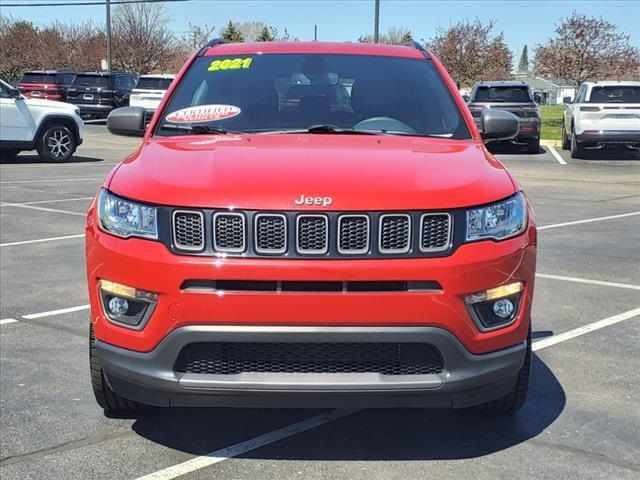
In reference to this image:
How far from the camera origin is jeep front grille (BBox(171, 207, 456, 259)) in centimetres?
290

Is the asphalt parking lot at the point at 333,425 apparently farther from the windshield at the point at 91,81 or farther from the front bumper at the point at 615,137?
the windshield at the point at 91,81

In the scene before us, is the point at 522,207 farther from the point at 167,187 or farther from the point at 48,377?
the point at 48,377

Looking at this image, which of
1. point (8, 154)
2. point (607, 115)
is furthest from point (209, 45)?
point (607, 115)

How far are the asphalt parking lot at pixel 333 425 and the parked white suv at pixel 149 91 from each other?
19.6m

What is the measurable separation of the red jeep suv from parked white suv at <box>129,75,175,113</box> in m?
22.3

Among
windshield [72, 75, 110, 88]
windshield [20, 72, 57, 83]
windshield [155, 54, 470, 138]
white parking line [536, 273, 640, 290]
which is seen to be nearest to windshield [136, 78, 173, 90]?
windshield [72, 75, 110, 88]

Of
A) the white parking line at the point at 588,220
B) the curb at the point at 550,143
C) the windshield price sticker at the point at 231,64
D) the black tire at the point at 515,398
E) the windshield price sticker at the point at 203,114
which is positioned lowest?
the curb at the point at 550,143

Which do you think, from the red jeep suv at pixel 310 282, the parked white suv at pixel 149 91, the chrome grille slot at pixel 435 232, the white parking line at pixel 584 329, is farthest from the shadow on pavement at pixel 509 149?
the chrome grille slot at pixel 435 232

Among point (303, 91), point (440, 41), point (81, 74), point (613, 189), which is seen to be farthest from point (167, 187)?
point (440, 41)

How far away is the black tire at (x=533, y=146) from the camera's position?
2088 cm

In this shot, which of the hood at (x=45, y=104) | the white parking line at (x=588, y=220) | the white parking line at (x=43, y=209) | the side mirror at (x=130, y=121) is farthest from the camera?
the hood at (x=45, y=104)

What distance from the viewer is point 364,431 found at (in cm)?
362

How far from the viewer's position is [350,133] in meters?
3.99

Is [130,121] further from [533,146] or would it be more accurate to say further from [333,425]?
[533,146]
